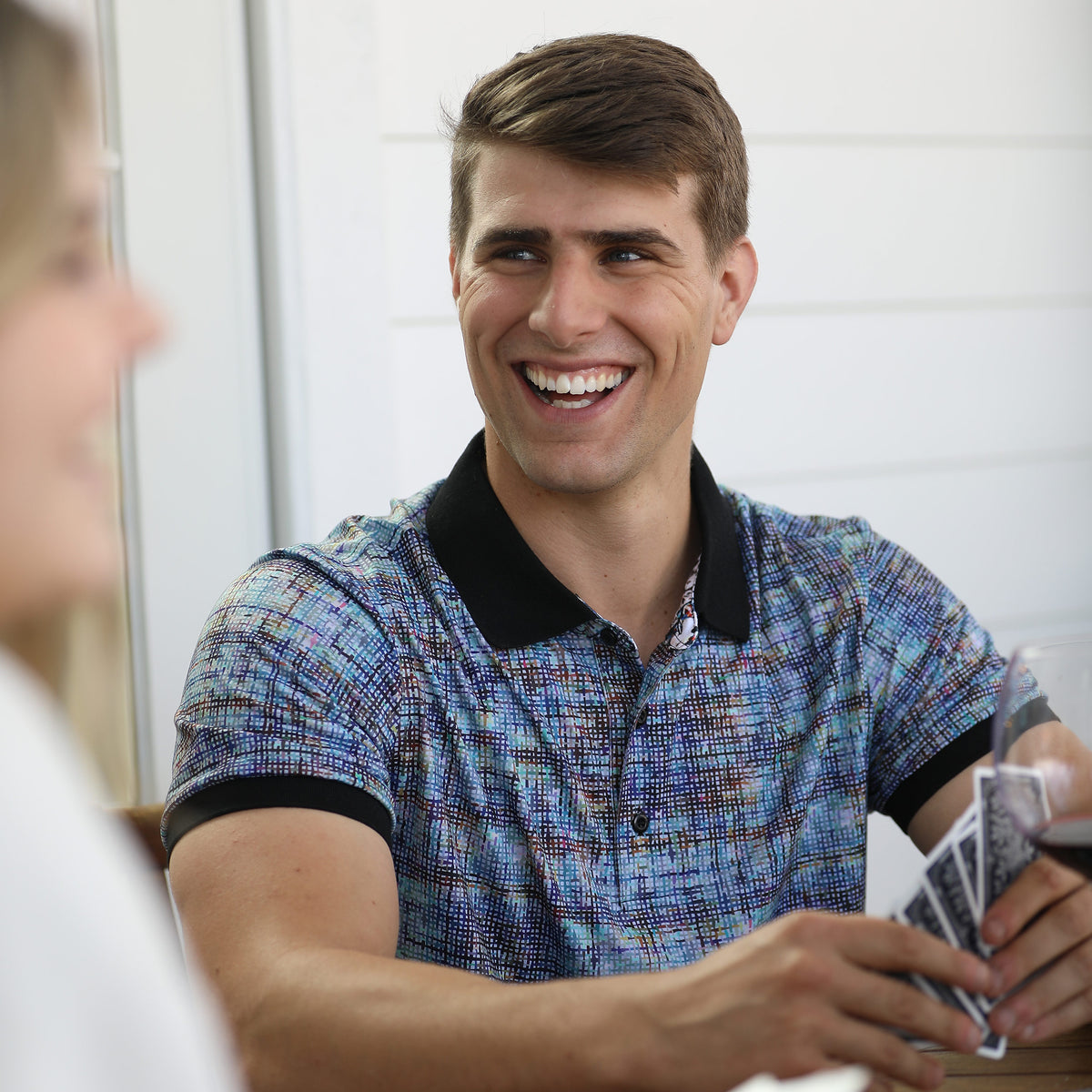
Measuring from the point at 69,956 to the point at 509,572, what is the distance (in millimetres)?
974

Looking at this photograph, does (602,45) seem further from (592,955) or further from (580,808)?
(592,955)

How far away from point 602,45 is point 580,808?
76cm

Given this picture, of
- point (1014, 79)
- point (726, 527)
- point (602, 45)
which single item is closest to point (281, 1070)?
point (726, 527)

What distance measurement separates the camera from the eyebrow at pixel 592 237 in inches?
53.5

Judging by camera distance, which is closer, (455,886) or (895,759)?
(455,886)

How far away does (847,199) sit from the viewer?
247 cm

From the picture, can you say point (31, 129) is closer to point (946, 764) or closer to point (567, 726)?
point (567, 726)

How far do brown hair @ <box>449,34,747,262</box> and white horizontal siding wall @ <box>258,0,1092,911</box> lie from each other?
0.72m

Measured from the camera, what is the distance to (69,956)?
1.14 feet

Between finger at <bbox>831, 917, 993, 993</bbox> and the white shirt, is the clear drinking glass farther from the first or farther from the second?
the white shirt

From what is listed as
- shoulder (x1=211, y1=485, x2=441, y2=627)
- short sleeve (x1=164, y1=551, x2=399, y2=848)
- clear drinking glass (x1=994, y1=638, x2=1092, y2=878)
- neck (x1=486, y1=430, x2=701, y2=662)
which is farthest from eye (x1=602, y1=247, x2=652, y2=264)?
clear drinking glass (x1=994, y1=638, x2=1092, y2=878)

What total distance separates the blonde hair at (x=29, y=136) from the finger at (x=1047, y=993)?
62cm

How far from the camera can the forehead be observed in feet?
4.43

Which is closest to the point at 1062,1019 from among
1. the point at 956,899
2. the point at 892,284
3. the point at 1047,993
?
the point at 1047,993
